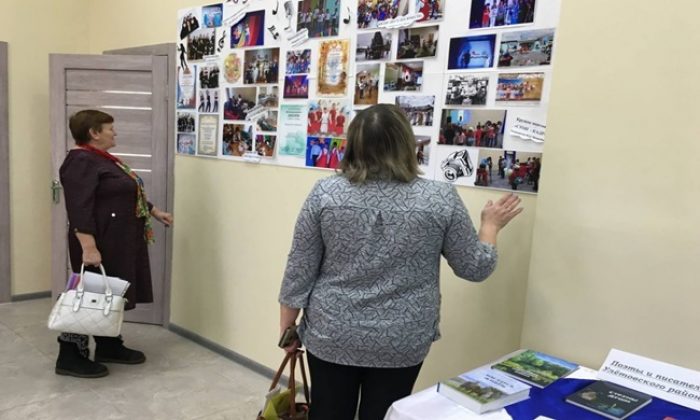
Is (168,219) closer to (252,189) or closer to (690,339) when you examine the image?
(252,189)

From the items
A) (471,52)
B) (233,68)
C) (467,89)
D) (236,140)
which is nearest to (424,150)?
(467,89)

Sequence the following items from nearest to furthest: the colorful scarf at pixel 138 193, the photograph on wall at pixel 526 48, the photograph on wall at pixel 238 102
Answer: the photograph on wall at pixel 526 48
the colorful scarf at pixel 138 193
the photograph on wall at pixel 238 102

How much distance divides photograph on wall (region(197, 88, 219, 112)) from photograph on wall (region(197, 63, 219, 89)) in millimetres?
29

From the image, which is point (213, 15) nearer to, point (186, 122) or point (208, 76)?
point (208, 76)

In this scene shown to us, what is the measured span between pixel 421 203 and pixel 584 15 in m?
0.70

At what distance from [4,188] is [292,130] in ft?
8.37

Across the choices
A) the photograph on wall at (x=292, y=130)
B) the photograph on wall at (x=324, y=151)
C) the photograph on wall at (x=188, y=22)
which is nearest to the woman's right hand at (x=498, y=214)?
the photograph on wall at (x=324, y=151)

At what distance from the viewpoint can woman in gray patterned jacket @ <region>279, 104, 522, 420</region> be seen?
4.79 feet

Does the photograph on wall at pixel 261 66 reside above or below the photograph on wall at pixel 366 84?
above

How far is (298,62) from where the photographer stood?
2.75 metres

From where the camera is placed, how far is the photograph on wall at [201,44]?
3.21m

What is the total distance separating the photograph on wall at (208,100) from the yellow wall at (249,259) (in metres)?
0.31

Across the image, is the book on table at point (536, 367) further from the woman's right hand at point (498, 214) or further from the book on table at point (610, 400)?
the woman's right hand at point (498, 214)

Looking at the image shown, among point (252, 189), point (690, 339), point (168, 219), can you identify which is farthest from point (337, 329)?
point (168, 219)
